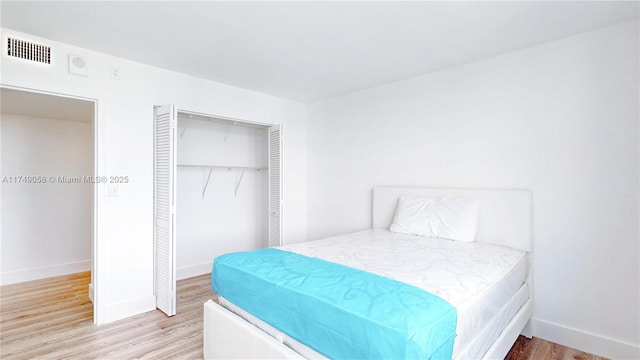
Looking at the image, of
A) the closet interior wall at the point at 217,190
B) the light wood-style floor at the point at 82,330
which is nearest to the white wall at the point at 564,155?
the closet interior wall at the point at 217,190

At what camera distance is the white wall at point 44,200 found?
3.77 metres

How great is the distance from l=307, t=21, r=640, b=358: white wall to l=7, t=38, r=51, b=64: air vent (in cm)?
333

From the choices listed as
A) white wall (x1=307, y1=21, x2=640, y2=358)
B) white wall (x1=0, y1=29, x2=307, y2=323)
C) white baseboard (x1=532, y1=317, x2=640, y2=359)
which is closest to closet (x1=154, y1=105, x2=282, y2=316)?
white wall (x1=0, y1=29, x2=307, y2=323)

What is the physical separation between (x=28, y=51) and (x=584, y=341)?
15.6 ft

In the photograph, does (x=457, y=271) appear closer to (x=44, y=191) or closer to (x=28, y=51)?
(x=28, y=51)

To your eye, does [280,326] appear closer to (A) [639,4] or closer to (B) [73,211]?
(A) [639,4]

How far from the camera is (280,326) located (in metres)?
1.58

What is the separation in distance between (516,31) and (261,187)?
360 centimetres

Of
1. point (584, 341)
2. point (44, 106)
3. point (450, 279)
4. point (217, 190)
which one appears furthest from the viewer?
point (217, 190)

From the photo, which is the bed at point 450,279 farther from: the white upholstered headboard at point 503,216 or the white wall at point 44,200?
the white wall at point 44,200

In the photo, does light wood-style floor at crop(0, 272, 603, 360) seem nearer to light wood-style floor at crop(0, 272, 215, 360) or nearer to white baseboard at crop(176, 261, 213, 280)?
light wood-style floor at crop(0, 272, 215, 360)

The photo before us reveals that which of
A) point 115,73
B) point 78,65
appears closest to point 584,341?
point 115,73

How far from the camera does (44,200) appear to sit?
13.2ft

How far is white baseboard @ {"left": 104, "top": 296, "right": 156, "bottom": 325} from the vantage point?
2.77m
